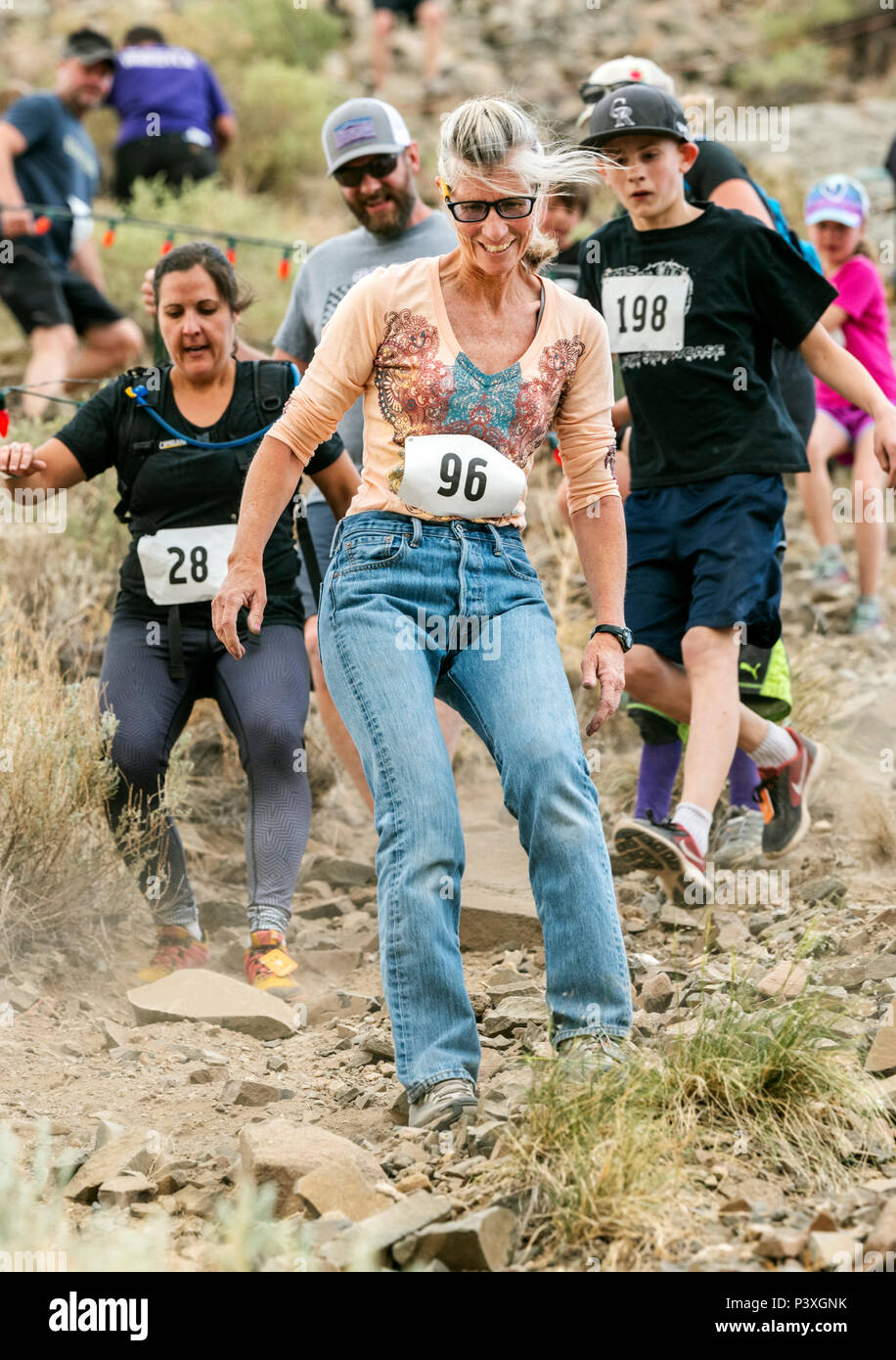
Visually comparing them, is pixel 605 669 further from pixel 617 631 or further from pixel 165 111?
pixel 165 111

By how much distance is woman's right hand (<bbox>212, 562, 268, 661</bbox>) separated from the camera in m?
3.14

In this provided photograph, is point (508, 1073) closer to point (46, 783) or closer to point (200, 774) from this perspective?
point (46, 783)

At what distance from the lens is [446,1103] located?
295cm

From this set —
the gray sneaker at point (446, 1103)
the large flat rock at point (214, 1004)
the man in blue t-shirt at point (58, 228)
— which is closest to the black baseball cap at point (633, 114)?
the large flat rock at point (214, 1004)

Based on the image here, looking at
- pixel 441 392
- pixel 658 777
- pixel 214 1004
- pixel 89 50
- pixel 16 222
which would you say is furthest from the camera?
pixel 89 50

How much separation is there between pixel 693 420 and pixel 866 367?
8.45 feet

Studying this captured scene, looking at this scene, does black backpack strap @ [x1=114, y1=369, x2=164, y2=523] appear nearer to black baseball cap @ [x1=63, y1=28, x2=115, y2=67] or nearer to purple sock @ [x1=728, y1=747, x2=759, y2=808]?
purple sock @ [x1=728, y1=747, x2=759, y2=808]

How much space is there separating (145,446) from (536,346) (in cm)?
166

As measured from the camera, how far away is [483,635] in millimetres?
3135

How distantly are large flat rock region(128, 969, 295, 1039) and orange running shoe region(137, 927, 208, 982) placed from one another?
23 cm

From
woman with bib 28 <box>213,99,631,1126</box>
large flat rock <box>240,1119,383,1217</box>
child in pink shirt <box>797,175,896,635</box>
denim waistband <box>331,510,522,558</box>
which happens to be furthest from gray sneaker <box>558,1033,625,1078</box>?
child in pink shirt <box>797,175,896,635</box>

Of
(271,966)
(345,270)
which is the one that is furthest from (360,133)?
(271,966)

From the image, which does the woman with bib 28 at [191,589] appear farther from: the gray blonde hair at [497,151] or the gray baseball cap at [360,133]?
the gray blonde hair at [497,151]

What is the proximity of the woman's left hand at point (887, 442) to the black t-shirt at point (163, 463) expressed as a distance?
1.50 metres
